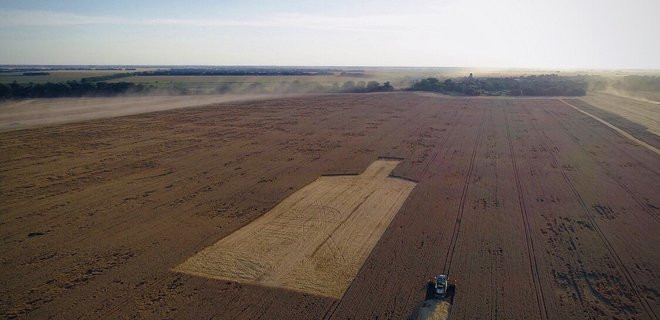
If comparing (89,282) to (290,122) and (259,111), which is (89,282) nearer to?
(290,122)

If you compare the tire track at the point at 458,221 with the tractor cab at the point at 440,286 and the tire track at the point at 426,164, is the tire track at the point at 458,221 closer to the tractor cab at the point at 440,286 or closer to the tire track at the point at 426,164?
the tractor cab at the point at 440,286

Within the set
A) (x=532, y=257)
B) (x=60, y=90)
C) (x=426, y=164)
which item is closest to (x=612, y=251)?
(x=532, y=257)

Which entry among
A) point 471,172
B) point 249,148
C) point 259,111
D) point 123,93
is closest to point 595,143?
point 471,172

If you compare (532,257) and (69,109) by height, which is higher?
(532,257)

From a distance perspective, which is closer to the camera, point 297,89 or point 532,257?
point 532,257

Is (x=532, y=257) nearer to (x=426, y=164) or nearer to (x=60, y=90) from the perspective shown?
(x=426, y=164)

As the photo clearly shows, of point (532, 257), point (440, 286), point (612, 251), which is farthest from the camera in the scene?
point (612, 251)

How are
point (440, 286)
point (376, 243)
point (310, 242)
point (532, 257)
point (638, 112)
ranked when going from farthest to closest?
point (638, 112) < point (310, 242) < point (376, 243) < point (532, 257) < point (440, 286)
